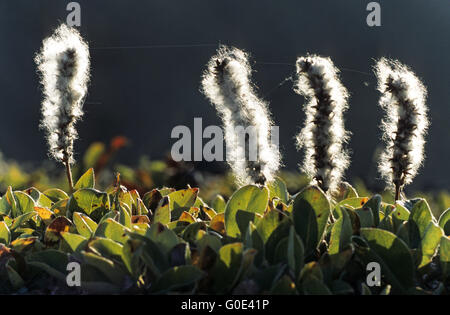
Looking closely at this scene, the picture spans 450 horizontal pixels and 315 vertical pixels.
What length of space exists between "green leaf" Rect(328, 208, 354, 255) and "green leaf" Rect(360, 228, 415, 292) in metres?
0.04

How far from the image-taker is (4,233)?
1.60 metres

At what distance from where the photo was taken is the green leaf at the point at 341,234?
1.37 m

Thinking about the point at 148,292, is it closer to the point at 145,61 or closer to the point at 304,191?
the point at 304,191

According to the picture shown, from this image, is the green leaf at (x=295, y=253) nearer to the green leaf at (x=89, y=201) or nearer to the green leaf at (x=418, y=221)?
the green leaf at (x=418, y=221)

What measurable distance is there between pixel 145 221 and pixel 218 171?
14.3ft

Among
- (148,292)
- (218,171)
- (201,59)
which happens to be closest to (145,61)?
(201,59)

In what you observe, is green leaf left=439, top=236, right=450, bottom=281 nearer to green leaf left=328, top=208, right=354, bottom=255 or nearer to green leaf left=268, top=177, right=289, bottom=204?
green leaf left=328, top=208, right=354, bottom=255

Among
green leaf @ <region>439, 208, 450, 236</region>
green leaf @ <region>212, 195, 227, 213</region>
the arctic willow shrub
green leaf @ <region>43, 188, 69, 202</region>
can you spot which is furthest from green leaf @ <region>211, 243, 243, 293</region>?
green leaf @ <region>43, 188, 69, 202</region>

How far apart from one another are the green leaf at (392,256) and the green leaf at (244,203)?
31 cm

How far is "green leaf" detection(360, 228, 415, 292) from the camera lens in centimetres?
133

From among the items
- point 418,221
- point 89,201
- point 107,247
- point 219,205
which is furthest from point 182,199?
point 418,221

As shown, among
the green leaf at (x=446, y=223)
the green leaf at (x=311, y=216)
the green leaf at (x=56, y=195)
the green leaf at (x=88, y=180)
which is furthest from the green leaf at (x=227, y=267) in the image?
the green leaf at (x=56, y=195)

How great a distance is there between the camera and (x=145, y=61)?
6.20m
